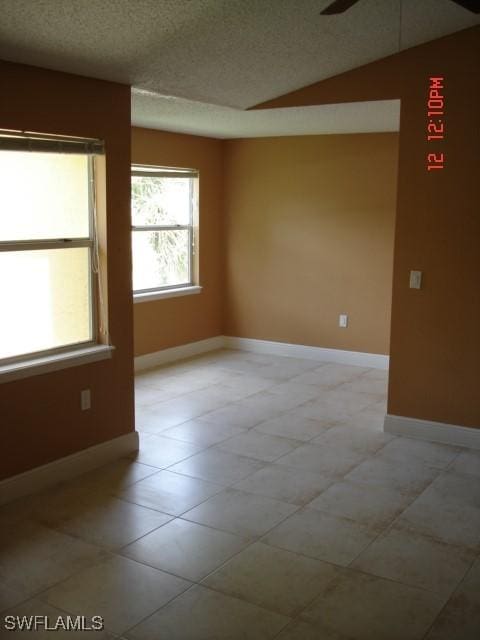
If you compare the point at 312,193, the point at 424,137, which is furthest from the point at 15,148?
the point at 312,193

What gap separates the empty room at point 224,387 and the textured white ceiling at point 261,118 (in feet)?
0.14

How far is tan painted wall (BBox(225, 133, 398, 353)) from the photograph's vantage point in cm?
651

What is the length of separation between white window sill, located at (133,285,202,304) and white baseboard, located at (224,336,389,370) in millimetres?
777

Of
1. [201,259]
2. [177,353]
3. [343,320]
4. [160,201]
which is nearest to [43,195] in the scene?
[160,201]

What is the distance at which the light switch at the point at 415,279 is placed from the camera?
4.55 meters

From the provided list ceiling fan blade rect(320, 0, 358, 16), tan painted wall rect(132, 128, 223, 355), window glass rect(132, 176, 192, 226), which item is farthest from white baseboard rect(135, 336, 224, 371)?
ceiling fan blade rect(320, 0, 358, 16)

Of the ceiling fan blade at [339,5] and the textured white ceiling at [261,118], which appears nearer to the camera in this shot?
the ceiling fan blade at [339,5]

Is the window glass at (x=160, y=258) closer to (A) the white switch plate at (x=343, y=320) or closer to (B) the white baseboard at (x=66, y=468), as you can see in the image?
(A) the white switch plate at (x=343, y=320)

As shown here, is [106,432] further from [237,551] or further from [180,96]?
[180,96]

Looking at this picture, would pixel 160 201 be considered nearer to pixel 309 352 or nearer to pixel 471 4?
pixel 309 352

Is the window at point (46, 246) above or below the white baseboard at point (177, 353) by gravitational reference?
above

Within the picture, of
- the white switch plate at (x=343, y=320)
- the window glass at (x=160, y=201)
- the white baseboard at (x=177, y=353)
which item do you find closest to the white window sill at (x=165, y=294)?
the white baseboard at (x=177, y=353)

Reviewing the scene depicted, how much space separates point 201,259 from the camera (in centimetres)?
714
